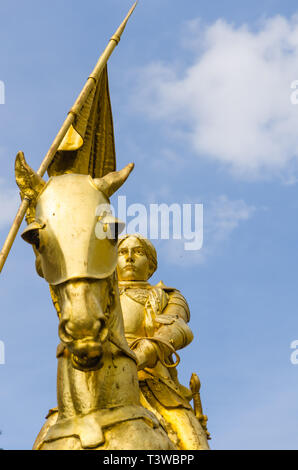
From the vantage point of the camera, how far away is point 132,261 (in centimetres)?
906

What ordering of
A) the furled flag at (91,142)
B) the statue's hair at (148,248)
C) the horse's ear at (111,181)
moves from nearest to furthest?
the horse's ear at (111,181)
the furled flag at (91,142)
the statue's hair at (148,248)

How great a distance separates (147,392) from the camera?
26.1 feet

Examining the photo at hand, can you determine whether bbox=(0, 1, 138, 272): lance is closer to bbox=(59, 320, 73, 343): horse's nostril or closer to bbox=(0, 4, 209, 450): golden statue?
bbox=(0, 4, 209, 450): golden statue

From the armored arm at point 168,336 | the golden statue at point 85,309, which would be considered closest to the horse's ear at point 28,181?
the golden statue at point 85,309

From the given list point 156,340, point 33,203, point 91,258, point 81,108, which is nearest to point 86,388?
point 91,258

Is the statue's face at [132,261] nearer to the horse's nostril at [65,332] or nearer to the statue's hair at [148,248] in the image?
the statue's hair at [148,248]

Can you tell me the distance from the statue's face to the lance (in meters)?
2.05

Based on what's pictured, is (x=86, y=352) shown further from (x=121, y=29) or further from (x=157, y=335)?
(x=121, y=29)

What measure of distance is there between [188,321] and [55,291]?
3.54 metres

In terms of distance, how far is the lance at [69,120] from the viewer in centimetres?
612

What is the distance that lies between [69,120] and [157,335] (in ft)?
7.72

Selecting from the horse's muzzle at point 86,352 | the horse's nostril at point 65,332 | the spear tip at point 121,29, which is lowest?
the horse's muzzle at point 86,352

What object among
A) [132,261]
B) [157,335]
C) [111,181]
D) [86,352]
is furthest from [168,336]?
[86,352]

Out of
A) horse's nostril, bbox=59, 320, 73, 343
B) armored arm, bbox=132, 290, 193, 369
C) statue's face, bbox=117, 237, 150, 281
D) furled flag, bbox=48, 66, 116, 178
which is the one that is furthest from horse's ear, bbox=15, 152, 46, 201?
statue's face, bbox=117, 237, 150, 281
